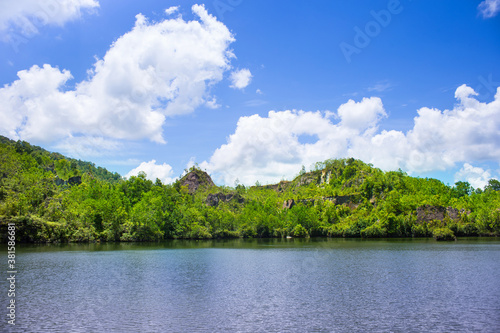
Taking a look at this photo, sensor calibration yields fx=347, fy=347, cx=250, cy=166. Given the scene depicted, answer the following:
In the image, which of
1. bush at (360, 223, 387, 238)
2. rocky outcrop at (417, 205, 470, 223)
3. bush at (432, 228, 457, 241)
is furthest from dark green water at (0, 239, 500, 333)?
bush at (360, 223, 387, 238)

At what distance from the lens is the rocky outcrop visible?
107m

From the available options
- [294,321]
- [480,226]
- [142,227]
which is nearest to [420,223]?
[480,226]

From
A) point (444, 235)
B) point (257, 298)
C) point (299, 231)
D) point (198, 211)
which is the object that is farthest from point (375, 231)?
point (257, 298)

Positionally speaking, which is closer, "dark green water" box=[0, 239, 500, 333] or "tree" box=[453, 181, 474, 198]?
"dark green water" box=[0, 239, 500, 333]

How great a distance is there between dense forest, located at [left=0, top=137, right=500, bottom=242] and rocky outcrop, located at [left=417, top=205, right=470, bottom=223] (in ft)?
0.91

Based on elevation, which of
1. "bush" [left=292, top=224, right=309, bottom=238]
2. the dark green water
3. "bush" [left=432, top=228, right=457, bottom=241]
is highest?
the dark green water

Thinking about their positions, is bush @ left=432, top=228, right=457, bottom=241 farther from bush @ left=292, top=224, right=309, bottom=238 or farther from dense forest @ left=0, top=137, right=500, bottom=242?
bush @ left=292, top=224, right=309, bottom=238

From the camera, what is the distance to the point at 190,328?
19.2 m

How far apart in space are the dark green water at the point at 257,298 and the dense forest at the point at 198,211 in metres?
40.4

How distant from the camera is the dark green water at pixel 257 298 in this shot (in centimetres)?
1980

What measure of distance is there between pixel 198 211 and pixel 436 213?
81103 mm

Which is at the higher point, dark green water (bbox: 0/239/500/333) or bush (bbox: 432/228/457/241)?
dark green water (bbox: 0/239/500/333)

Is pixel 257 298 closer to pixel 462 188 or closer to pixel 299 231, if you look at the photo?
pixel 299 231

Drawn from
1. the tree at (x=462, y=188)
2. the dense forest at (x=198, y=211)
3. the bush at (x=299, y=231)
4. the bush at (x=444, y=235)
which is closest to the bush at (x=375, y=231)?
the dense forest at (x=198, y=211)
